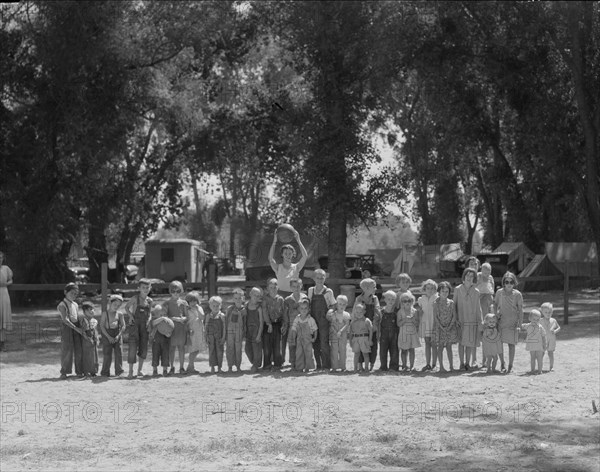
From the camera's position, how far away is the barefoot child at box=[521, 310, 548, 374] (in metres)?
11.0

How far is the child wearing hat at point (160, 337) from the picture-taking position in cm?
1133

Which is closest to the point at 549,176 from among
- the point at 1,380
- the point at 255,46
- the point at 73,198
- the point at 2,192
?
the point at 255,46

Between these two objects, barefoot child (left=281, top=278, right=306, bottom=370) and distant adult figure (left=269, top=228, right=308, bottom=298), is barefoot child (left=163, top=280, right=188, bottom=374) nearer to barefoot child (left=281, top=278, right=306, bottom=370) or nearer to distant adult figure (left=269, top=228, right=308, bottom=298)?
barefoot child (left=281, top=278, right=306, bottom=370)

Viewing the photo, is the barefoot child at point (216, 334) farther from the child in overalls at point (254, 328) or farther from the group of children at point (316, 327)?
the child in overalls at point (254, 328)

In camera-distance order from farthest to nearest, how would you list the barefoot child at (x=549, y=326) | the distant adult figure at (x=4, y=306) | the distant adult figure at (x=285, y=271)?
the distant adult figure at (x=4, y=306)
the distant adult figure at (x=285, y=271)
the barefoot child at (x=549, y=326)

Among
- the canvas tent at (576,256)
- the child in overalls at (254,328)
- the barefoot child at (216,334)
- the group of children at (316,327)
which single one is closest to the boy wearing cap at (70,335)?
the group of children at (316,327)

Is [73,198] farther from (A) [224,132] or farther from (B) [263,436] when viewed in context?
(B) [263,436]

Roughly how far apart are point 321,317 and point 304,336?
0.35 m

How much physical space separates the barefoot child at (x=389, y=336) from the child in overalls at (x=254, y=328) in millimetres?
1611

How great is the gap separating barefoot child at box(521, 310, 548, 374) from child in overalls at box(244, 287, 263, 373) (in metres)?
3.43

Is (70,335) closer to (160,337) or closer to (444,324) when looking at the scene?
(160,337)

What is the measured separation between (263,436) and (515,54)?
727 inches

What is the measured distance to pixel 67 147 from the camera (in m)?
22.8

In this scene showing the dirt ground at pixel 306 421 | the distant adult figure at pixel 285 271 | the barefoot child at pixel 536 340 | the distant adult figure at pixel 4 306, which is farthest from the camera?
the distant adult figure at pixel 4 306
